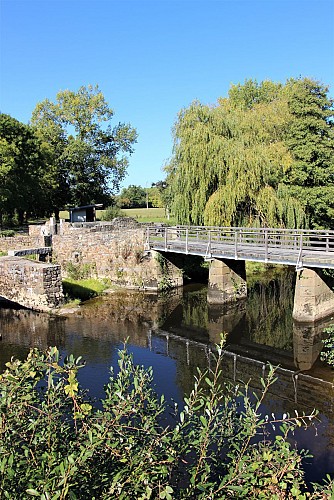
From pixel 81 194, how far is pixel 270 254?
1150 inches

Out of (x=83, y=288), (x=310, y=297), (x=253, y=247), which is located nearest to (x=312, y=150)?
(x=253, y=247)

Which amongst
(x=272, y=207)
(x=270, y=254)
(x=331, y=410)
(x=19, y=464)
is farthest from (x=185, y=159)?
(x=19, y=464)

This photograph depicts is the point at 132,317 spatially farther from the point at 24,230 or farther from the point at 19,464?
the point at 24,230

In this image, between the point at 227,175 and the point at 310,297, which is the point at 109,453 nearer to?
the point at 310,297

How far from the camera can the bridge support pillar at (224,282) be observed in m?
18.4

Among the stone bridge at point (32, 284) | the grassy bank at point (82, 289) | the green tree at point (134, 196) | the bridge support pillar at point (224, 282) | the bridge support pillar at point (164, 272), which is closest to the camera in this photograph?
the stone bridge at point (32, 284)

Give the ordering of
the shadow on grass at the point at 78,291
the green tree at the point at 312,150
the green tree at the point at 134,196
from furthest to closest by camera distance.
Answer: the green tree at the point at 134,196, the green tree at the point at 312,150, the shadow on grass at the point at 78,291

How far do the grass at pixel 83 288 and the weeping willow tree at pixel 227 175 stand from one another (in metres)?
5.54

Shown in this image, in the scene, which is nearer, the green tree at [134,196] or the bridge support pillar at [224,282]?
the bridge support pillar at [224,282]

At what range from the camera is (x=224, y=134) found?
23.2 metres

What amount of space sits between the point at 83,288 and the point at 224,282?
248 inches

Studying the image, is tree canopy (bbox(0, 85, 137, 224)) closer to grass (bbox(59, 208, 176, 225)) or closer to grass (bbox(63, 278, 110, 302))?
grass (bbox(59, 208, 176, 225))

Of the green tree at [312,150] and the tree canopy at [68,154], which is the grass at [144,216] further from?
the green tree at [312,150]

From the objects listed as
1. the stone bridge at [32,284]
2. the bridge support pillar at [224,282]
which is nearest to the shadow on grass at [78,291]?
the stone bridge at [32,284]
